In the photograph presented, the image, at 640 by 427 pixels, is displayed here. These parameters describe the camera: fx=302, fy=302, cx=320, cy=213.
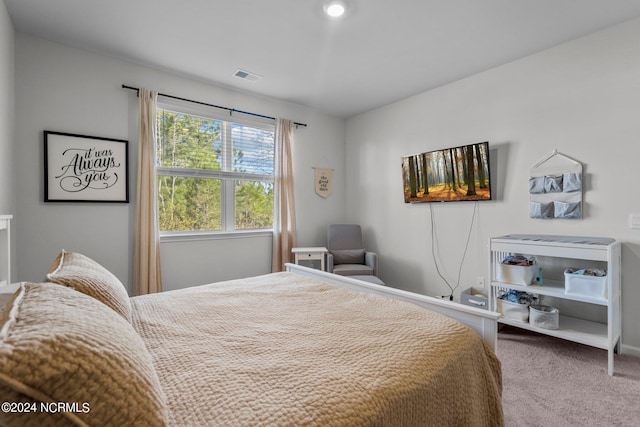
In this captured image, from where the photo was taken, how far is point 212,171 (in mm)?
3594

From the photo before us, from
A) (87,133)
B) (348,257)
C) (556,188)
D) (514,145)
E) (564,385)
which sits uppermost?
(87,133)

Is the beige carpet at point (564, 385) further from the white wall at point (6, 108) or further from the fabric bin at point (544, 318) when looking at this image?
the white wall at point (6, 108)

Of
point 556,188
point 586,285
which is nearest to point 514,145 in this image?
point 556,188

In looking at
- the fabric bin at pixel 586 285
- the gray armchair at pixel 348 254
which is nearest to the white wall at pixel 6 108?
the gray armchair at pixel 348 254

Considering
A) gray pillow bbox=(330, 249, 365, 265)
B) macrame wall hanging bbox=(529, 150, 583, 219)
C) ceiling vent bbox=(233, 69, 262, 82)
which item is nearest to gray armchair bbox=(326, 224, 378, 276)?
gray pillow bbox=(330, 249, 365, 265)

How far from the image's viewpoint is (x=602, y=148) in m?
2.50

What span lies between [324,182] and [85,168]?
2.86 m

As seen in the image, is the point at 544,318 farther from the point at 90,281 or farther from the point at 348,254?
the point at 90,281

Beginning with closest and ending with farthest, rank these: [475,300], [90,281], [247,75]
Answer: [90,281] < [475,300] < [247,75]

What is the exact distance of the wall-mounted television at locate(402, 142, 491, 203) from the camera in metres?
3.15

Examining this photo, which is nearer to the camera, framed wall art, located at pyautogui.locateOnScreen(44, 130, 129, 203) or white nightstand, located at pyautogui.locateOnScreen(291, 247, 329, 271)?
framed wall art, located at pyautogui.locateOnScreen(44, 130, 129, 203)

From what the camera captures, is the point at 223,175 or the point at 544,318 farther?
Result: the point at 223,175

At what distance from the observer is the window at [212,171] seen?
3326mm

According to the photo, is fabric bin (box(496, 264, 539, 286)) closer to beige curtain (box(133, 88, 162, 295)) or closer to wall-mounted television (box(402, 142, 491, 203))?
wall-mounted television (box(402, 142, 491, 203))
